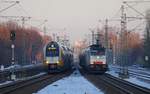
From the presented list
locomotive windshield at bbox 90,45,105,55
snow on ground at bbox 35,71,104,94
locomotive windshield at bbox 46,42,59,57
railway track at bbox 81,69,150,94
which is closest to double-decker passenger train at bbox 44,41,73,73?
locomotive windshield at bbox 46,42,59,57

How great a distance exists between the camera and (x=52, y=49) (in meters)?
53.8

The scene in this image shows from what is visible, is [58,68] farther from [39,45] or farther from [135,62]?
[39,45]

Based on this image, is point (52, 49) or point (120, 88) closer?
point (120, 88)

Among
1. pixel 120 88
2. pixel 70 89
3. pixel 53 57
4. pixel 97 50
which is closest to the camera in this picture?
pixel 70 89

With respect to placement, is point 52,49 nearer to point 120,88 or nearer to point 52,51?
point 52,51

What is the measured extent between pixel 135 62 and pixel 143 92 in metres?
82.6

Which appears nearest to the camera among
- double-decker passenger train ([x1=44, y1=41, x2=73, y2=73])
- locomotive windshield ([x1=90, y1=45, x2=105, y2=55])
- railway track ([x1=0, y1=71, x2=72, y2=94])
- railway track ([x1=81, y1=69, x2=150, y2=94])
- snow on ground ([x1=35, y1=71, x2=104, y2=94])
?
snow on ground ([x1=35, y1=71, x2=104, y2=94])

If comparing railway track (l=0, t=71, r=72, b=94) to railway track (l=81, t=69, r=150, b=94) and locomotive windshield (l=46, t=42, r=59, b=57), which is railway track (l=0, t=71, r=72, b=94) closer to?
railway track (l=81, t=69, r=150, b=94)

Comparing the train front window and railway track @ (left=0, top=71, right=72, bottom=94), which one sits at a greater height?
the train front window

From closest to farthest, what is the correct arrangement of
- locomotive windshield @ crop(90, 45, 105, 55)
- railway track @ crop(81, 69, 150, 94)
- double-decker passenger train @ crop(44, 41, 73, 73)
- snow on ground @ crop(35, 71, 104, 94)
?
snow on ground @ crop(35, 71, 104, 94) → railway track @ crop(81, 69, 150, 94) → double-decker passenger train @ crop(44, 41, 73, 73) → locomotive windshield @ crop(90, 45, 105, 55)

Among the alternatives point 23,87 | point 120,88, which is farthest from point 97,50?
point 120,88

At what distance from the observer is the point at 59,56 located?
53.7 meters

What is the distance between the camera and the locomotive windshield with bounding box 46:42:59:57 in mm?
53594

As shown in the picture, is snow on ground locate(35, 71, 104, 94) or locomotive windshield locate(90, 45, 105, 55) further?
locomotive windshield locate(90, 45, 105, 55)
